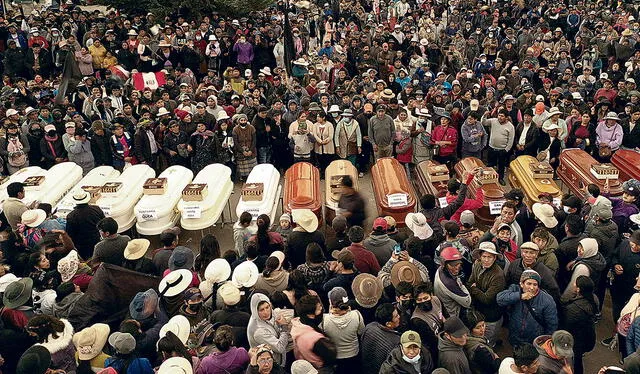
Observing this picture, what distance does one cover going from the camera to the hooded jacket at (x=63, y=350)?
14.8 ft

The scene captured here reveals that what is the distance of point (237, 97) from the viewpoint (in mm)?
10492

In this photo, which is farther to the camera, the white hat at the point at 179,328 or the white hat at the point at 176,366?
the white hat at the point at 179,328

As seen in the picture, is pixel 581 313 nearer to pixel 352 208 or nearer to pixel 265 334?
pixel 265 334

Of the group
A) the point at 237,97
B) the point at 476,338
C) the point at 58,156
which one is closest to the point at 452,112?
the point at 237,97

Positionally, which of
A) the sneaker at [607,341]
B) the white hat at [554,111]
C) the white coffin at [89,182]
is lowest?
the white coffin at [89,182]

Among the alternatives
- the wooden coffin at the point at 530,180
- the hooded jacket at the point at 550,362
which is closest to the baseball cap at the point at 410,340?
the hooded jacket at the point at 550,362

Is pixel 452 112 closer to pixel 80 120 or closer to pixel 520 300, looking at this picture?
pixel 520 300

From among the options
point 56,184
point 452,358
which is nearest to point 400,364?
point 452,358

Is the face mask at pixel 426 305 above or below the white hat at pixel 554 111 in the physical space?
above

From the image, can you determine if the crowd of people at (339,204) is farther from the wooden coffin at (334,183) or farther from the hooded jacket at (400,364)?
the wooden coffin at (334,183)

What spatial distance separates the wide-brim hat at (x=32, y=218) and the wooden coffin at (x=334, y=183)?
3493mm

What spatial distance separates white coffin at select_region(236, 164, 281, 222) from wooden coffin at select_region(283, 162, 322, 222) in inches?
7.4

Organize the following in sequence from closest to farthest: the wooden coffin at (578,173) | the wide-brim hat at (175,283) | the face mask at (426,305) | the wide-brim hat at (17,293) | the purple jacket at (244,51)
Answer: the face mask at (426,305) → the wide-brim hat at (17,293) → the wide-brim hat at (175,283) → the wooden coffin at (578,173) → the purple jacket at (244,51)

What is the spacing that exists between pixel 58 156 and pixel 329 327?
22.2ft
